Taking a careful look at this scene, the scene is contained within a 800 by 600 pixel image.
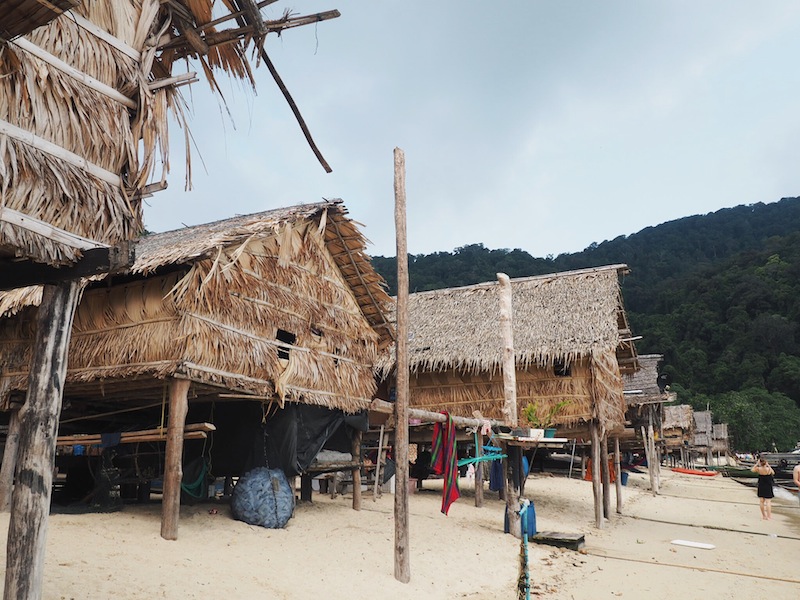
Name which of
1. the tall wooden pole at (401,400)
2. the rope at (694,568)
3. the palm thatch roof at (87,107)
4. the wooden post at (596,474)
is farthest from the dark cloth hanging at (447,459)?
the palm thatch roof at (87,107)

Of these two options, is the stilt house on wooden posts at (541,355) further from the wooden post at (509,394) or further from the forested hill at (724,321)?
the forested hill at (724,321)

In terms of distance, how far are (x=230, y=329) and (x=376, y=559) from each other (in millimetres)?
4043

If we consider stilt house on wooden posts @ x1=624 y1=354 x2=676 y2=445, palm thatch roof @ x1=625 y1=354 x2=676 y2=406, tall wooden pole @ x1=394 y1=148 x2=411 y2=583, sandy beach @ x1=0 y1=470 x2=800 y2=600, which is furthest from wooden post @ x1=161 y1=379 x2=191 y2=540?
palm thatch roof @ x1=625 y1=354 x2=676 y2=406

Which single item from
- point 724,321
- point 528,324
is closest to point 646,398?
point 528,324

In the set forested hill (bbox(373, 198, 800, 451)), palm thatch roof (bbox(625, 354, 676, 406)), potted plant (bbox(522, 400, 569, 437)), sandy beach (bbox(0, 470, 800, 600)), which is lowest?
sandy beach (bbox(0, 470, 800, 600))

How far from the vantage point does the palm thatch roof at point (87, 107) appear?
445 cm

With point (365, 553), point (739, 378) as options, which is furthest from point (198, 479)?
point (739, 378)

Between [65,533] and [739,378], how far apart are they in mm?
62353

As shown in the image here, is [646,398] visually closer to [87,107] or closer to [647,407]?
[647,407]

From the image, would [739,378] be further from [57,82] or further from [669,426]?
[57,82]

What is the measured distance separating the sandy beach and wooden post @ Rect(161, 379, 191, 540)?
0.79 ft

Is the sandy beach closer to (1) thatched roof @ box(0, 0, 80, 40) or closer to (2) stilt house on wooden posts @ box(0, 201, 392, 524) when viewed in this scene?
(2) stilt house on wooden posts @ box(0, 201, 392, 524)

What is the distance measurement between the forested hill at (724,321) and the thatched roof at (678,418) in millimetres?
13909

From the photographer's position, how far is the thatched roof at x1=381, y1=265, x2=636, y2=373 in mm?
15219
